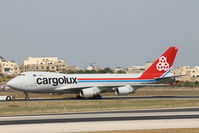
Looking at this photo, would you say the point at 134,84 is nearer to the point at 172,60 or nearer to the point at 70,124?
the point at 172,60

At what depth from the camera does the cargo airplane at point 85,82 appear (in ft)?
209

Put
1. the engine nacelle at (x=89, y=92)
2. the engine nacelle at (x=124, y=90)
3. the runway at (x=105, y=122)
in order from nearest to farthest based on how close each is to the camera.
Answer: the runway at (x=105, y=122)
the engine nacelle at (x=89, y=92)
the engine nacelle at (x=124, y=90)

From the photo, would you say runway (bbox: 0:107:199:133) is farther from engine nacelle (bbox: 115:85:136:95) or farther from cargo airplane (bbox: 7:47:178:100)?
cargo airplane (bbox: 7:47:178:100)

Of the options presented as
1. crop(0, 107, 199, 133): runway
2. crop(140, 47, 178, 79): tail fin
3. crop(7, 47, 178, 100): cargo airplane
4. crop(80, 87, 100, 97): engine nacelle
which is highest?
crop(140, 47, 178, 79): tail fin

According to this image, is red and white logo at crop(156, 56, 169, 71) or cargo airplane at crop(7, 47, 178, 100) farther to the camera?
red and white logo at crop(156, 56, 169, 71)

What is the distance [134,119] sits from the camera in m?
35.8

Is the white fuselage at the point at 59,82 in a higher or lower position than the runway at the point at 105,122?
higher

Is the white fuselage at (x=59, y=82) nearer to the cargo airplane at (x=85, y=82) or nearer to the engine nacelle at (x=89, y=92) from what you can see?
the cargo airplane at (x=85, y=82)

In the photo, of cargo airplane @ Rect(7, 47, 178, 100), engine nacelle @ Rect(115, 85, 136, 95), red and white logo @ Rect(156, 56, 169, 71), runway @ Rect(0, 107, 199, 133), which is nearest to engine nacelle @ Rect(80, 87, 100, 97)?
cargo airplane @ Rect(7, 47, 178, 100)

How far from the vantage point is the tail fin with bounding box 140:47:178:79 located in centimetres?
7100

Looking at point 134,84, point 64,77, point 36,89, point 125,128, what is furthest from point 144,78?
point 125,128

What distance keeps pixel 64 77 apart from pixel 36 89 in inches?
181

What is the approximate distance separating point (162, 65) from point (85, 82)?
13.6 m

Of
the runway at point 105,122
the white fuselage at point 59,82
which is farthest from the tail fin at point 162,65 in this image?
the runway at point 105,122
